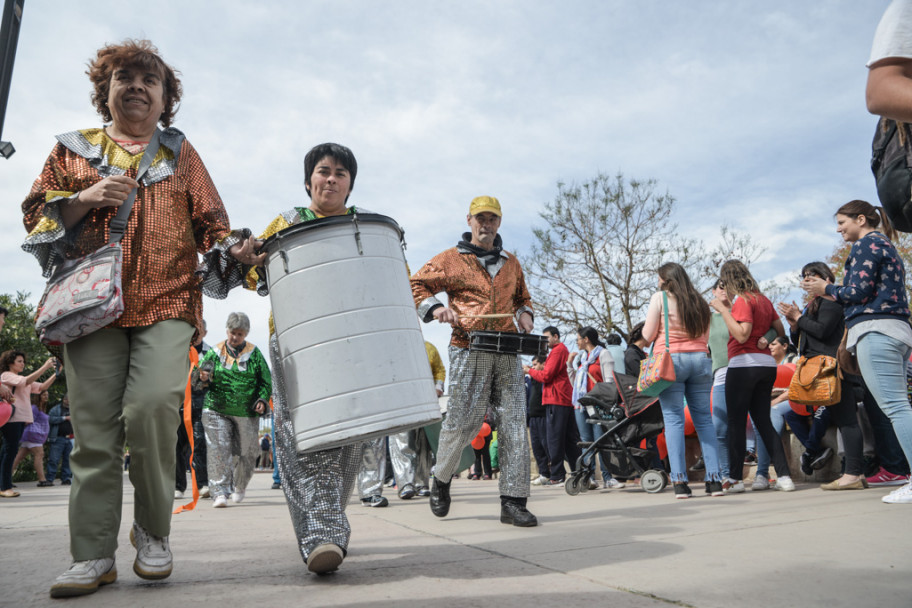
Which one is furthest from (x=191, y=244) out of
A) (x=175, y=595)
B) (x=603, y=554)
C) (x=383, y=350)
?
(x=603, y=554)

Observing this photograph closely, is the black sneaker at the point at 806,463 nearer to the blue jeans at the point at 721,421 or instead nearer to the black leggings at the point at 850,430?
the blue jeans at the point at 721,421

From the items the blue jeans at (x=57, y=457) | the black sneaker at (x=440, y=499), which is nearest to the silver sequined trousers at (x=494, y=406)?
the black sneaker at (x=440, y=499)

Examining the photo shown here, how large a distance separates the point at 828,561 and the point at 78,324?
300cm

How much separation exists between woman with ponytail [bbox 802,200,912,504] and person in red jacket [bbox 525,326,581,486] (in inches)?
181

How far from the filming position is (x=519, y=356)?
4.62 metres

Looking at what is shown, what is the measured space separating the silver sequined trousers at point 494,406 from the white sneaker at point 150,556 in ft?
7.04

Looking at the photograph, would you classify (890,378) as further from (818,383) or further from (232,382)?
(232,382)

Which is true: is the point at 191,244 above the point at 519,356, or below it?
above

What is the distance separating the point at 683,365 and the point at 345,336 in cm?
414

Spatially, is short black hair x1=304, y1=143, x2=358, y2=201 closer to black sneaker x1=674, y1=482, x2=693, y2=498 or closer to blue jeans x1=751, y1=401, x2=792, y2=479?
black sneaker x1=674, y1=482, x2=693, y2=498

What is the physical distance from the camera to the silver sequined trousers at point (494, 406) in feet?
14.5

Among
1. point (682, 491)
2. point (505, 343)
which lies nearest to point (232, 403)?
point (505, 343)

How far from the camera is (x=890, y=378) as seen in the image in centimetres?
454

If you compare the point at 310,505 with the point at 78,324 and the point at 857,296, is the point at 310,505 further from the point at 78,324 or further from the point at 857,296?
the point at 857,296
